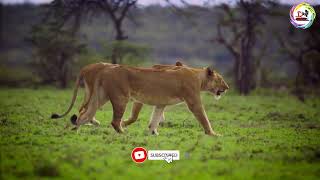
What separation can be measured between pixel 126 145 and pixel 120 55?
40.4 ft

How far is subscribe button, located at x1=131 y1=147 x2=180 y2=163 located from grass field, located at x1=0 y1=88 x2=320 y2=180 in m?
0.08

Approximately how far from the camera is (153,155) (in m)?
7.35

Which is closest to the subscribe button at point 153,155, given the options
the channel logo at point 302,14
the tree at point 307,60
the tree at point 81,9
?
the channel logo at point 302,14

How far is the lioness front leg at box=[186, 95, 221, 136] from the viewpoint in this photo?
9.43 m

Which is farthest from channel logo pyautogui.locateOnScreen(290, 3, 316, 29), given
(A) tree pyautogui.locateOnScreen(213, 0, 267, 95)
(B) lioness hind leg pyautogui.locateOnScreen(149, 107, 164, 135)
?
(A) tree pyautogui.locateOnScreen(213, 0, 267, 95)

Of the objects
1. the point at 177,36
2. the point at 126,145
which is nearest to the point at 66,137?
the point at 126,145

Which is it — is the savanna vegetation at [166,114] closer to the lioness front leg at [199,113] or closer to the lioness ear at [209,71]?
A: the lioness front leg at [199,113]

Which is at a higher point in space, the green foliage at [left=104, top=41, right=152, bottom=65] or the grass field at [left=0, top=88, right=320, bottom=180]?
the green foliage at [left=104, top=41, right=152, bottom=65]

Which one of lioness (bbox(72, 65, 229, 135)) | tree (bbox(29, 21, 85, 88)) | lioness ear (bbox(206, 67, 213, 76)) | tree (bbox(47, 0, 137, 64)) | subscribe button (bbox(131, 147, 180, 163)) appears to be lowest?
subscribe button (bbox(131, 147, 180, 163))

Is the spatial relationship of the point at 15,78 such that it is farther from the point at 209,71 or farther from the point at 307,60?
the point at 209,71

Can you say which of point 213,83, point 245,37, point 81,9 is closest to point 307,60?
point 245,37

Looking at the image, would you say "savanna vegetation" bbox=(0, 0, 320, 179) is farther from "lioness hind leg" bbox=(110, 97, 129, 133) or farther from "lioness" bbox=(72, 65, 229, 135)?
"lioness" bbox=(72, 65, 229, 135)

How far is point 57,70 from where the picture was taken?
21625 millimetres

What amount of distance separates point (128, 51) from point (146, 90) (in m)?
11.2
